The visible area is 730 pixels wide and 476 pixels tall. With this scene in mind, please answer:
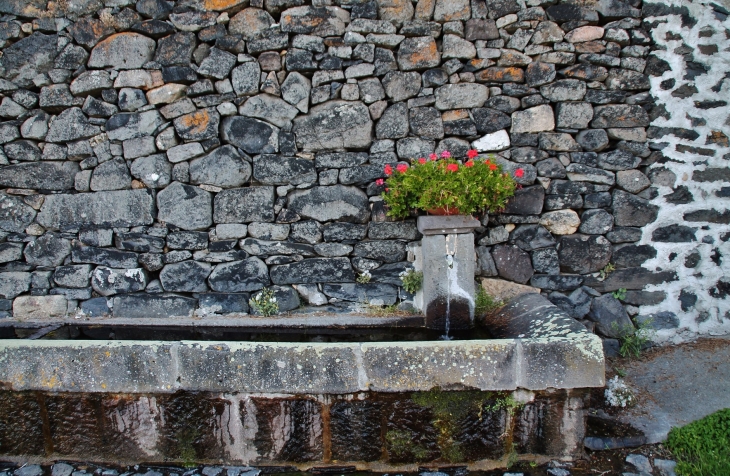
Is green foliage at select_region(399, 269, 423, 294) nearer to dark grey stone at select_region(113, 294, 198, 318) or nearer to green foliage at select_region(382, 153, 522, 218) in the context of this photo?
green foliage at select_region(382, 153, 522, 218)

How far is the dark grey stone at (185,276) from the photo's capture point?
12.8 ft

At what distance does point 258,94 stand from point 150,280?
1.77 m

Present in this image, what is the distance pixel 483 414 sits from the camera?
249cm

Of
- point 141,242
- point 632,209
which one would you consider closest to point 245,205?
point 141,242

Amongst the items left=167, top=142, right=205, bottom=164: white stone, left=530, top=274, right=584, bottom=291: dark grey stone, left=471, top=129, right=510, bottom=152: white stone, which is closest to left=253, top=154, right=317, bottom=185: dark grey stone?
left=167, top=142, right=205, bottom=164: white stone

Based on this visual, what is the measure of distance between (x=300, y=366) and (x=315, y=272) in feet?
4.83

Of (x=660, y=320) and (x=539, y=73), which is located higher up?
(x=539, y=73)

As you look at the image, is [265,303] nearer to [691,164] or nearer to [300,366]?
[300,366]

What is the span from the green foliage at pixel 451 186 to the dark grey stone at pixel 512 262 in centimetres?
41

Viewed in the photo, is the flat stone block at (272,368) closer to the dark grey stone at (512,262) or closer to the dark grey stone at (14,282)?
the dark grey stone at (512,262)

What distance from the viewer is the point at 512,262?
378cm

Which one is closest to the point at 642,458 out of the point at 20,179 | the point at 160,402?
the point at 160,402

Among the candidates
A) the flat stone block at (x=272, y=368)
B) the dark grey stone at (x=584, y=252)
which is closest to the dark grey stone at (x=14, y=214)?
the flat stone block at (x=272, y=368)

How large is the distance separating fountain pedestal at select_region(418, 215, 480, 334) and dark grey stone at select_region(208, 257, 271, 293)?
4.49ft
